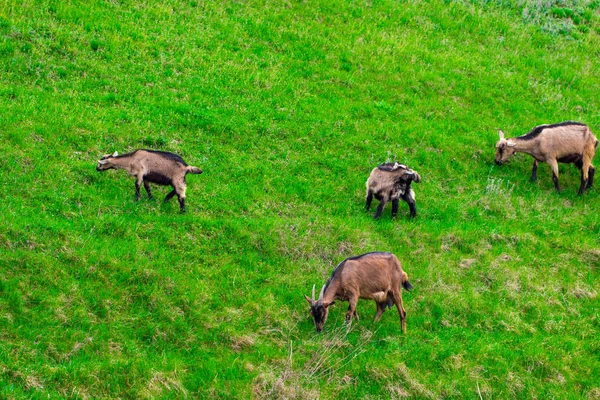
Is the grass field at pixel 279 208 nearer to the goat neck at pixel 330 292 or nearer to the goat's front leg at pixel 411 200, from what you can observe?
the goat's front leg at pixel 411 200

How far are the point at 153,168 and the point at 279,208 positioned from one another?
294 centimetres

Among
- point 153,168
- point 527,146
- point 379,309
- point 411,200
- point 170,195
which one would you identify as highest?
point 527,146

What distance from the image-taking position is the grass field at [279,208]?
39.3 feet

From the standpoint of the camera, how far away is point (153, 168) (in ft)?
51.3

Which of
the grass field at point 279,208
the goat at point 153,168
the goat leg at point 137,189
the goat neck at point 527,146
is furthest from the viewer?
the goat neck at point 527,146

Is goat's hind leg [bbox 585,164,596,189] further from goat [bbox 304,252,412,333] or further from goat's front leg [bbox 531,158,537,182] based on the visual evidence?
goat [bbox 304,252,412,333]

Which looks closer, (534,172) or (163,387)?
(163,387)

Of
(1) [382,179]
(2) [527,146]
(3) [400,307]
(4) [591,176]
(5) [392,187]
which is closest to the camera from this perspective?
(3) [400,307]

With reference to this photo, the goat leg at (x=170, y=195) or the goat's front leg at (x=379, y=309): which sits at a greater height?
the goat leg at (x=170, y=195)

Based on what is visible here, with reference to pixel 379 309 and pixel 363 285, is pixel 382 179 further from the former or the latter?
pixel 363 285

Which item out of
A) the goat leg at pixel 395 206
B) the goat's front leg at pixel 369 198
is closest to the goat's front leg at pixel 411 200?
the goat leg at pixel 395 206

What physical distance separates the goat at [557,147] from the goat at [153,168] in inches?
369

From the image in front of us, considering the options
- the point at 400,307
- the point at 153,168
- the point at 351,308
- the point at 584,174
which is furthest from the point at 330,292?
the point at 584,174

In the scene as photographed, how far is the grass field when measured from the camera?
1199 cm
